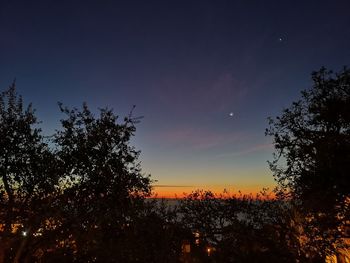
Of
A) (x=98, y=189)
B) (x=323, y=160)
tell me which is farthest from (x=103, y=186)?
(x=323, y=160)

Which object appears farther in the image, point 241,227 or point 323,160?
point 241,227

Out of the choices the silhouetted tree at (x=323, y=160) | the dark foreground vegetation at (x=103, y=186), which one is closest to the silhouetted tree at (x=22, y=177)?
the dark foreground vegetation at (x=103, y=186)

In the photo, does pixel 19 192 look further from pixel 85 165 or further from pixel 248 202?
pixel 248 202

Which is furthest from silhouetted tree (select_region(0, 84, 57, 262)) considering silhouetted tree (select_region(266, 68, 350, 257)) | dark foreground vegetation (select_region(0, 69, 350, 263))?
silhouetted tree (select_region(266, 68, 350, 257))

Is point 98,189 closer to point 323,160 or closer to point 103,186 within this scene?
point 103,186

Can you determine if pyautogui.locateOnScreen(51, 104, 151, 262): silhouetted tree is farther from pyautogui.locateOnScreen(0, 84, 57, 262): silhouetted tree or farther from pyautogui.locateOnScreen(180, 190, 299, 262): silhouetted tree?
pyautogui.locateOnScreen(180, 190, 299, 262): silhouetted tree

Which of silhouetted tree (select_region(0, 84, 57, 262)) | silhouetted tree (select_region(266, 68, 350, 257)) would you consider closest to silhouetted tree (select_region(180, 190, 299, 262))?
silhouetted tree (select_region(266, 68, 350, 257))

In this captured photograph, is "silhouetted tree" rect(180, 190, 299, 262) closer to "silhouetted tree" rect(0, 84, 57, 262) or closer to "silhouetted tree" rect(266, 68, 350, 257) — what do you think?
"silhouetted tree" rect(266, 68, 350, 257)

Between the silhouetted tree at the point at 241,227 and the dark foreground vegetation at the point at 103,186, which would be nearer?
the dark foreground vegetation at the point at 103,186

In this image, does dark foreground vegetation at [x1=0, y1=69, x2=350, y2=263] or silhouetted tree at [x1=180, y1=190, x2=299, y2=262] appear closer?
dark foreground vegetation at [x1=0, y1=69, x2=350, y2=263]

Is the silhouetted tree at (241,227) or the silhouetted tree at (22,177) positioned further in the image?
the silhouetted tree at (241,227)

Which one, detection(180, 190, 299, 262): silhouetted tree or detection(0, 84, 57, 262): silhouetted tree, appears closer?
detection(0, 84, 57, 262): silhouetted tree

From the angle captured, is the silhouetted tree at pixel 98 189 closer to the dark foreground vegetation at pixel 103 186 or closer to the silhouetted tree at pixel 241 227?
the dark foreground vegetation at pixel 103 186

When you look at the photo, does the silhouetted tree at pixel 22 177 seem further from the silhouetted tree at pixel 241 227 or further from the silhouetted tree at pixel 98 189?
the silhouetted tree at pixel 241 227
